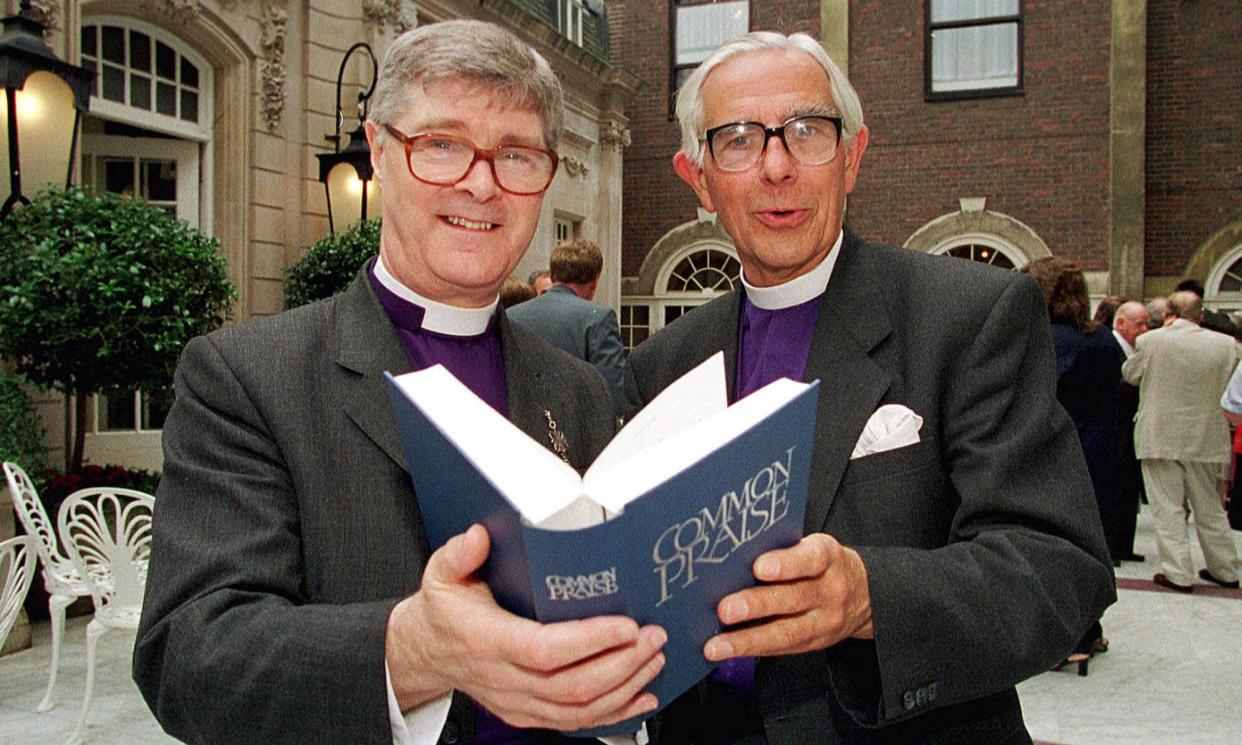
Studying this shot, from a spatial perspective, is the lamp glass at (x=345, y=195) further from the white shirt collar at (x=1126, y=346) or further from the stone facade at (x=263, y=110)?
the white shirt collar at (x=1126, y=346)

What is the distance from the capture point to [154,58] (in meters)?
7.18

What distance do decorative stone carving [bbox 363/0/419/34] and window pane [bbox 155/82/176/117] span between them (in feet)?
6.86

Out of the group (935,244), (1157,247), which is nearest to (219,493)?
(935,244)

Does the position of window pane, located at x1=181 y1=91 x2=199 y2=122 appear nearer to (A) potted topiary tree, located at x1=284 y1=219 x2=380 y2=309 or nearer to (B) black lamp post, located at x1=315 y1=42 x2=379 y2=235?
(B) black lamp post, located at x1=315 y1=42 x2=379 y2=235

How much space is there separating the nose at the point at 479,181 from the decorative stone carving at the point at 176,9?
651 centimetres

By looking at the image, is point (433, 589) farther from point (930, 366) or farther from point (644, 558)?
point (930, 366)

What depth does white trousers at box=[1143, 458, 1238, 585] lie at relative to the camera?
6.47m

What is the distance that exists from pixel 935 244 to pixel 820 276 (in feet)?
42.7

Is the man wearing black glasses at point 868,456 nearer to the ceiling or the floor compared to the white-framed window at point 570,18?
nearer to the floor

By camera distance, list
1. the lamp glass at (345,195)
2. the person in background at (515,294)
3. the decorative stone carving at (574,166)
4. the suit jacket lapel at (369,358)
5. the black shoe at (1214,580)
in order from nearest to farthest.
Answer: the suit jacket lapel at (369,358) < the person in background at (515,294) < the black shoe at (1214,580) < the lamp glass at (345,195) < the decorative stone carving at (574,166)

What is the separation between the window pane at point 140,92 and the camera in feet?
23.1

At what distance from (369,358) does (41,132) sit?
4883mm

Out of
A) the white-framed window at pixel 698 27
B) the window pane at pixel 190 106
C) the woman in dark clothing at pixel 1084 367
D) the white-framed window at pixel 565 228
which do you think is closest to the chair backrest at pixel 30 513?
the window pane at pixel 190 106

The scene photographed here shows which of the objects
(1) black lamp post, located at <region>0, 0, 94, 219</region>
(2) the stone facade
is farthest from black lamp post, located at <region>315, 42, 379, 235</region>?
(1) black lamp post, located at <region>0, 0, 94, 219</region>
